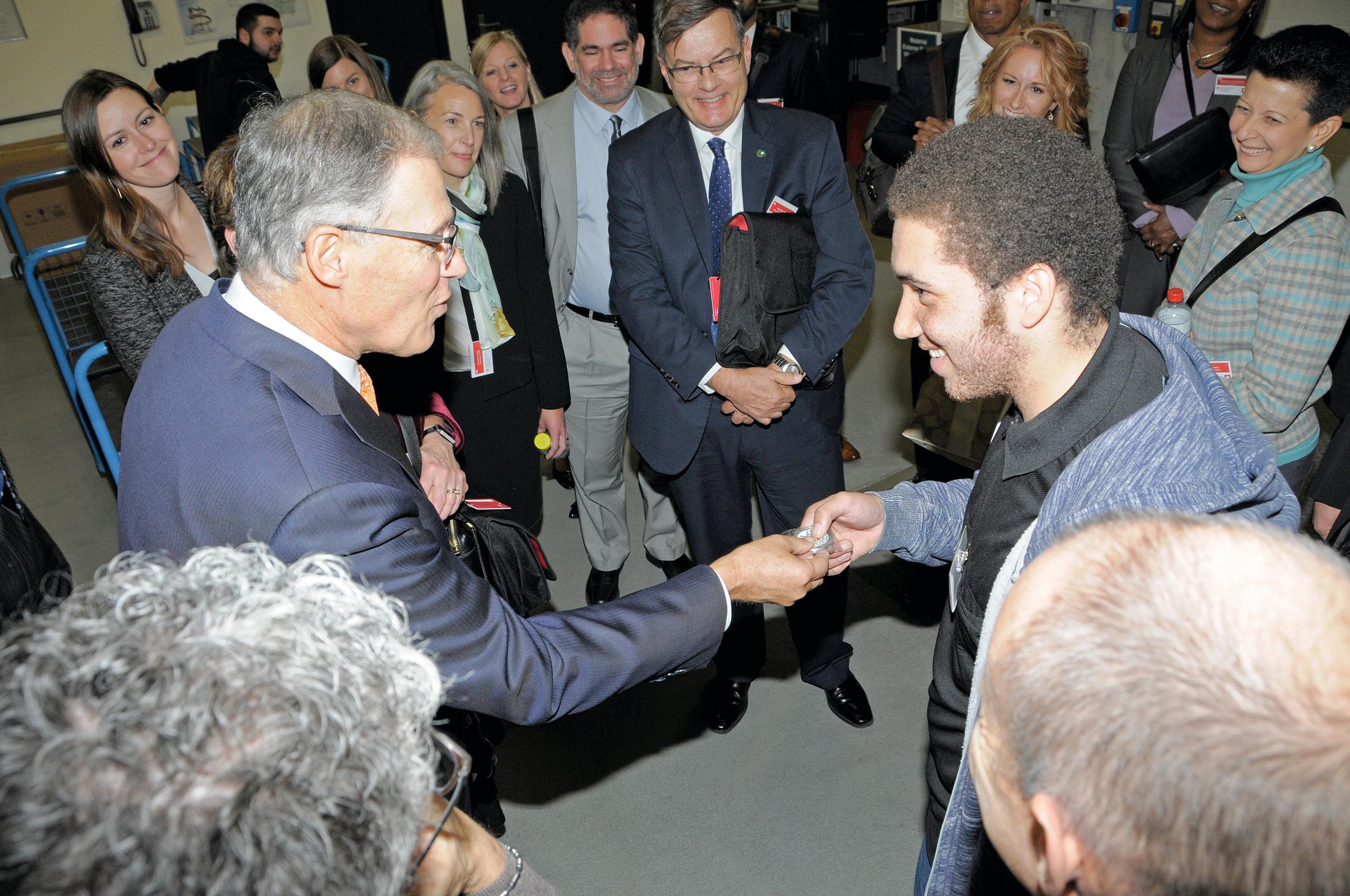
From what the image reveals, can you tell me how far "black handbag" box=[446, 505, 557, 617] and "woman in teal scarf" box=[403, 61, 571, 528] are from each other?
0.77 meters

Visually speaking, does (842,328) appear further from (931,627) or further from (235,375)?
(235,375)

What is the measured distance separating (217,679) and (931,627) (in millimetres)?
2886

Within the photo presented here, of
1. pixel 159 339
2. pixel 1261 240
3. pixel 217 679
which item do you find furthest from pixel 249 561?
pixel 1261 240

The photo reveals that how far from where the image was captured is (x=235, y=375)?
55.6 inches

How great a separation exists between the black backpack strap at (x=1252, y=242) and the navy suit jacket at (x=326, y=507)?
185 centimetres

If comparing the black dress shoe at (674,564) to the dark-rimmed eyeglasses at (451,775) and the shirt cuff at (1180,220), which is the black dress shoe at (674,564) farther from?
the dark-rimmed eyeglasses at (451,775)

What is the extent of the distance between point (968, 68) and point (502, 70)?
205 centimetres

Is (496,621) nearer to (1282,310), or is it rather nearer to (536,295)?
(536,295)

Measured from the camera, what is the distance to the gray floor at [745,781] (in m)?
2.48

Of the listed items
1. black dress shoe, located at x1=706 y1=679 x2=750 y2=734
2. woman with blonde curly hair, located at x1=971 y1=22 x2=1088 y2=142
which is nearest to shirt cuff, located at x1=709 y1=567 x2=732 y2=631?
black dress shoe, located at x1=706 y1=679 x2=750 y2=734

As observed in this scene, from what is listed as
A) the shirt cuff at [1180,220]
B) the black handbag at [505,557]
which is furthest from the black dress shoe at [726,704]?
the shirt cuff at [1180,220]

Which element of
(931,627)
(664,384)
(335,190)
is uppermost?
(335,190)

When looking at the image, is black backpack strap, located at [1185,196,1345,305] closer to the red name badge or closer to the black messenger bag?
the black messenger bag

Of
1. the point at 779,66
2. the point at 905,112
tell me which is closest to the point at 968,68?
the point at 905,112
